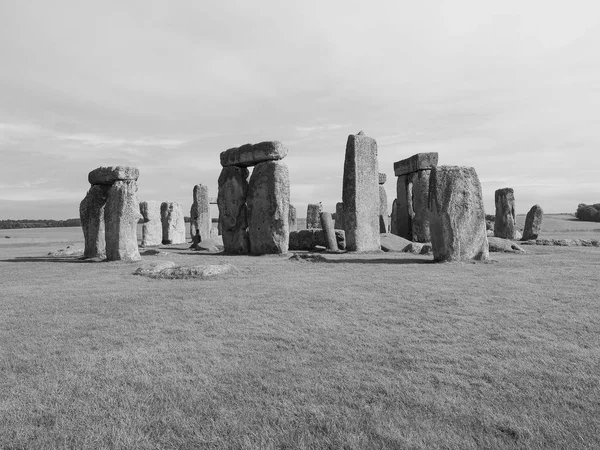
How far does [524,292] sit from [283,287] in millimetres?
3678

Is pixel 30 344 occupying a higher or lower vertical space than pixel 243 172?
lower

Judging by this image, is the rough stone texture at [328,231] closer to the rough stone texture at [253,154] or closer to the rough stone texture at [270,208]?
the rough stone texture at [270,208]

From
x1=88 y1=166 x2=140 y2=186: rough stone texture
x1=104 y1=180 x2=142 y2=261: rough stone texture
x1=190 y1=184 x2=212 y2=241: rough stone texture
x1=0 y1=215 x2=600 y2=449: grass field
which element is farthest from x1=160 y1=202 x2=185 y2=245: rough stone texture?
x1=0 y1=215 x2=600 y2=449: grass field

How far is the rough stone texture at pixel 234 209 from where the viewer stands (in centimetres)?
1508

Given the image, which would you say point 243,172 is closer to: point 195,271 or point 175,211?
point 195,271

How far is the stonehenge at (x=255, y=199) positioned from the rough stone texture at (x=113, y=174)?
3711 millimetres

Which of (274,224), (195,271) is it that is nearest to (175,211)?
(274,224)

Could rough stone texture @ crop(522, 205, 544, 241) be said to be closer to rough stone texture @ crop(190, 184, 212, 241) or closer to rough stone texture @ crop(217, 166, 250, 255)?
rough stone texture @ crop(217, 166, 250, 255)

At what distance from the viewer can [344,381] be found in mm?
3277

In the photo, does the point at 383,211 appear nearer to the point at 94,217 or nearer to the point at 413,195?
the point at 413,195

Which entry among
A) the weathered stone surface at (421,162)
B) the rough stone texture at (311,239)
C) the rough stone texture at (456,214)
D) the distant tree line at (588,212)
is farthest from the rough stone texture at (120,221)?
the distant tree line at (588,212)

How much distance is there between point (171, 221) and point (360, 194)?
46.9 ft

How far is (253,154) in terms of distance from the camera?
1446cm

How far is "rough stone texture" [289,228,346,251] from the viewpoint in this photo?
16469mm
